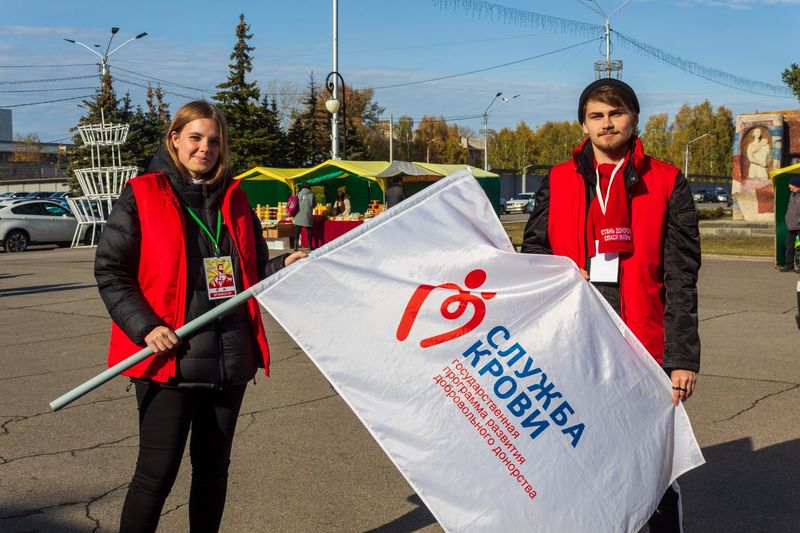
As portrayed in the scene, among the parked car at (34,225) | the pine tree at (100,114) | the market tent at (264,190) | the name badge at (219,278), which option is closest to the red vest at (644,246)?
the name badge at (219,278)

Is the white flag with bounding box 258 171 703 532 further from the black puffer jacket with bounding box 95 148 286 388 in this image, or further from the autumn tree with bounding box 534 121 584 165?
the autumn tree with bounding box 534 121 584 165

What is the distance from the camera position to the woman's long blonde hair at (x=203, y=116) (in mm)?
3168

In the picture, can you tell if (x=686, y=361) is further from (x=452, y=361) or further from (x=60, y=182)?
(x=60, y=182)

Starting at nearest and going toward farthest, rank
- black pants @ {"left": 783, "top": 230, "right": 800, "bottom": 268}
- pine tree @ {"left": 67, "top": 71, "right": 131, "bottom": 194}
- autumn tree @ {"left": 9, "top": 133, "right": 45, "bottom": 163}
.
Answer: black pants @ {"left": 783, "top": 230, "right": 800, "bottom": 268} < pine tree @ {"left": 67, "top": 71, "right": 131, "bottom": 194} < autumn tree @ {"left": 9, "top": 133, "right": 45, "bottom": 163}

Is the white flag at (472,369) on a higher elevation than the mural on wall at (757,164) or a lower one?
lower

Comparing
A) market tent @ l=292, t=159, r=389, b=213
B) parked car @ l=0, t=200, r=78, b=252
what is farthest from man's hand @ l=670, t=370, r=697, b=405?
market tent @ l=292, t=159, r=389, b=213

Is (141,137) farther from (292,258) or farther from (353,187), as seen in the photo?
(292,258)

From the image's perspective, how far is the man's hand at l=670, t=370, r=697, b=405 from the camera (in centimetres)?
302

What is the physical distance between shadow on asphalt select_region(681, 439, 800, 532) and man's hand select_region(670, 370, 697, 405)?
138cm

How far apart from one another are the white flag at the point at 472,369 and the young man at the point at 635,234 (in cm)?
24

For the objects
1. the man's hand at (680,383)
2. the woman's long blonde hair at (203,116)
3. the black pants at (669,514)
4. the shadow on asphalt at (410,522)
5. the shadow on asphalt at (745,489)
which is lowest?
the shadow on asphalt at (410,522)

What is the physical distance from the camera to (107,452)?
5273 mm

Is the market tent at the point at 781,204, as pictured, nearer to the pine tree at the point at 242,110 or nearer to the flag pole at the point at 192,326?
the flag pole at the point at 192,326

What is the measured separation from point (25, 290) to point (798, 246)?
12200 mm
